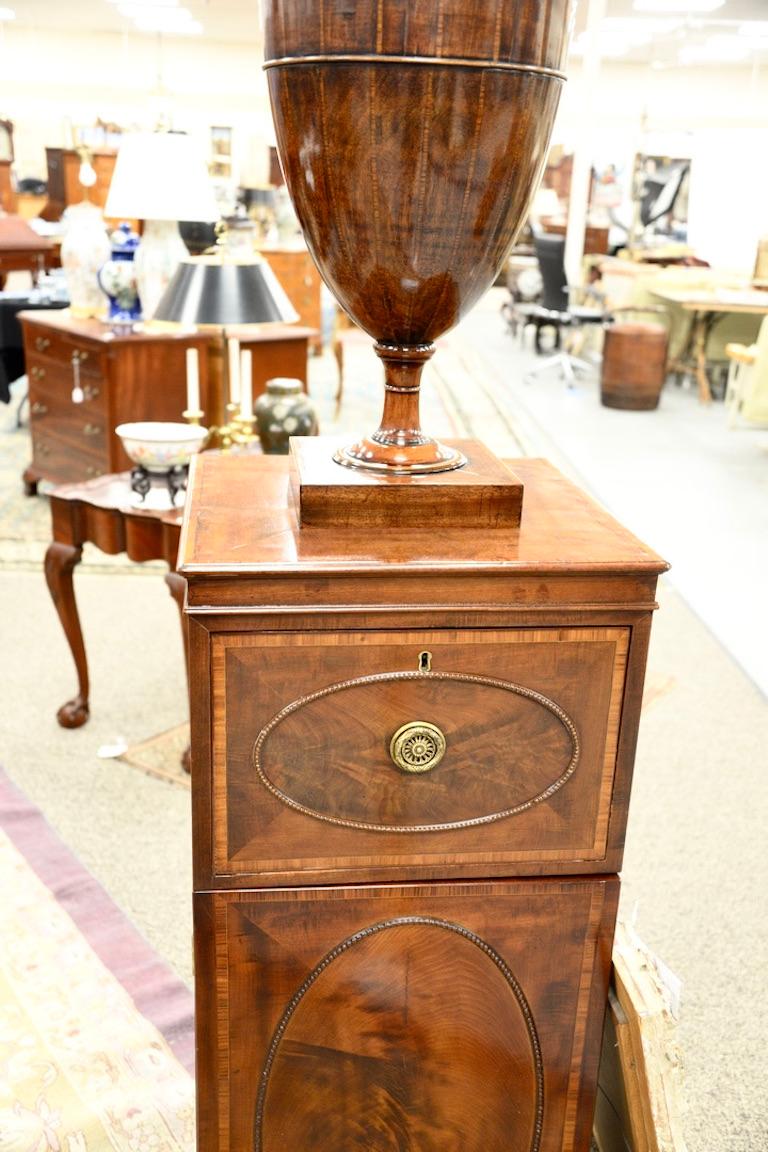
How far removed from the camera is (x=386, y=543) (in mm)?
1067

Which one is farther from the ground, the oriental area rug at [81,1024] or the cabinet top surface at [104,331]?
the cabinet top surface at [104,331]

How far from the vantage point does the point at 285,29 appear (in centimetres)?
97

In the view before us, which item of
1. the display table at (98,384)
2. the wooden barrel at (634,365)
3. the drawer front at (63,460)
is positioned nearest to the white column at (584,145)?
the wooden barrel at (634,365)

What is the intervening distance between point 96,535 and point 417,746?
198 centimetres

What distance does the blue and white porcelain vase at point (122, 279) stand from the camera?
4375 millimetres

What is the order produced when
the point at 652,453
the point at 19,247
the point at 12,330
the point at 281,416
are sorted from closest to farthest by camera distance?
the point at 281,416 → the point at 12,330 → the point at 652,453 → the point at 19,247

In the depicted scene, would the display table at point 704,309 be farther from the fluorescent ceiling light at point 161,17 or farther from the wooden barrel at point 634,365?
the fluorescent ceiling light at point 161,17

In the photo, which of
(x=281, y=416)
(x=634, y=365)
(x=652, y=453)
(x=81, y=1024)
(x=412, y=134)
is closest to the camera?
(x=412, y=134)

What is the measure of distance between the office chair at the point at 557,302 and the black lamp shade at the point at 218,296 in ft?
20.6

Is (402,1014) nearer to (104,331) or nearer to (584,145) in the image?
(104,331)

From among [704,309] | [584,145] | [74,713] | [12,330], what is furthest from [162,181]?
[584,145]

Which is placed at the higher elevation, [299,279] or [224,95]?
[224,95]

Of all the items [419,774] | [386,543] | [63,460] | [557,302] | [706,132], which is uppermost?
[706,132]

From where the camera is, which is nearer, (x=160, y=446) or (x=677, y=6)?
(x=160, y=446)
